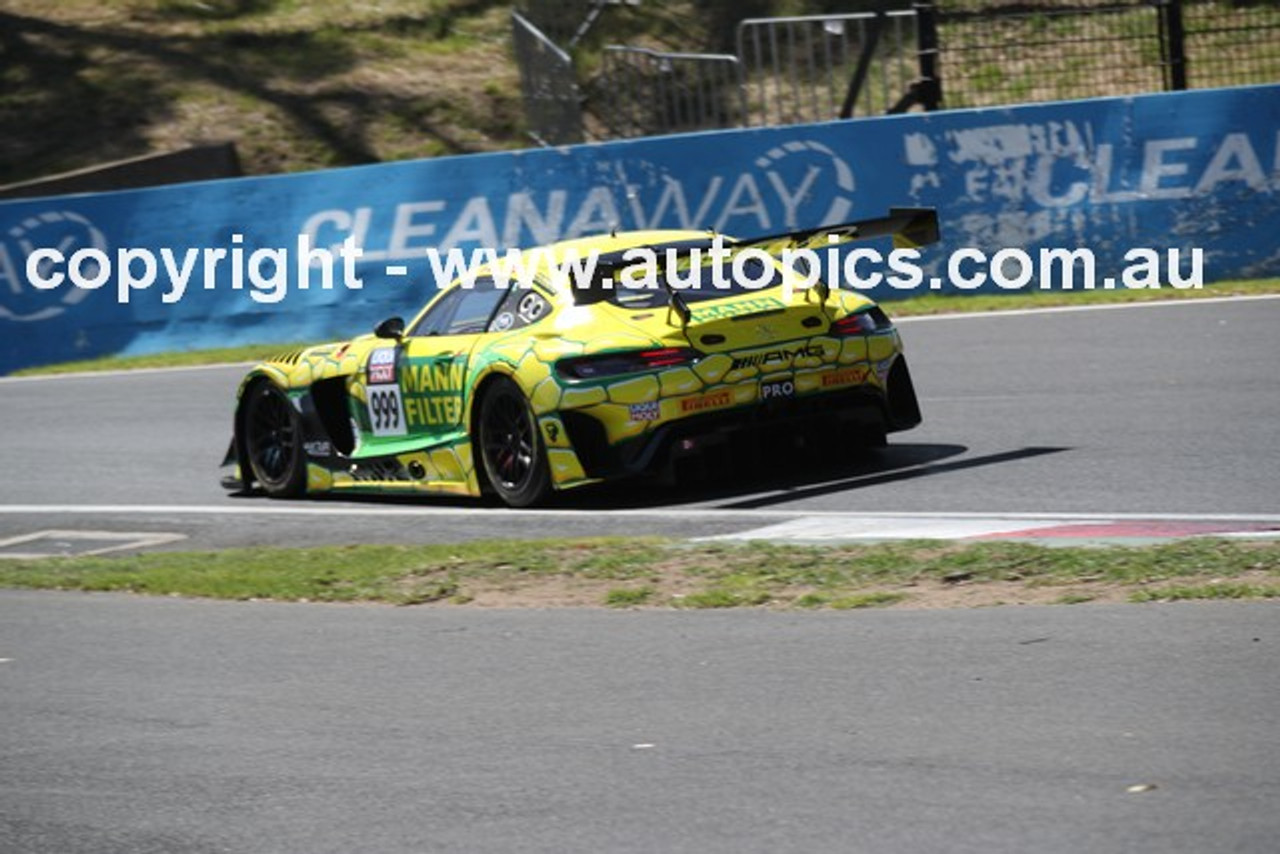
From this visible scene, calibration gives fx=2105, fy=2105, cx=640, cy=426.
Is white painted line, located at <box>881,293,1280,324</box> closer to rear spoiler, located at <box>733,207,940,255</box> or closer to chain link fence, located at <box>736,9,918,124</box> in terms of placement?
chain link fence, located at <box>736,9,918,124</box>

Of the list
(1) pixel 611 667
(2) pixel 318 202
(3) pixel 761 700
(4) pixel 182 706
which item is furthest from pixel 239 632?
(2) pixel 318 202

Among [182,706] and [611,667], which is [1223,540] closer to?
[611,667]

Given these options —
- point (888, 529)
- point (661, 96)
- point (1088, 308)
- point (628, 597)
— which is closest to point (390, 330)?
point (888, 529)

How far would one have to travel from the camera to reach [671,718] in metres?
6.21

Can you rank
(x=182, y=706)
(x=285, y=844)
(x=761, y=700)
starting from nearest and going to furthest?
(x=285, y=844)
(x=761, y=700)
(x=182, y=706)

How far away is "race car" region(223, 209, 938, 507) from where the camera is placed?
34.4 feet

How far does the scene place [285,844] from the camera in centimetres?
529

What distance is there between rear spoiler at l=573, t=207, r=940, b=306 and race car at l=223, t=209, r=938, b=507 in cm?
1

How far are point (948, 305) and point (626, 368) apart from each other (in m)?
8.89

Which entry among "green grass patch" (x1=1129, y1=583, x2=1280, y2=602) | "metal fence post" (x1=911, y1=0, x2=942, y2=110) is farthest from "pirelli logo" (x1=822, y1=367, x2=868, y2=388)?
"metal fence post" (x1=911, y1=0, x2=942, y2=110)

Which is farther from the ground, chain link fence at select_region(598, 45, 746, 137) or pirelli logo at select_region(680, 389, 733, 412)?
chain link fence at select_region(598, 45, 746, 137)

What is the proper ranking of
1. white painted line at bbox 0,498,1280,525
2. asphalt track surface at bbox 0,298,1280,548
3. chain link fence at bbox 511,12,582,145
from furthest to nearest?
chain link fence at bbox 511,12,582,145 < asphalt track surface at bbox 0,298,1280,548 < white painted line at bbox 0,498,1280,525

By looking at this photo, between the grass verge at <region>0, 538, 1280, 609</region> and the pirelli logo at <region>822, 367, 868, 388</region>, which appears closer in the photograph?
the grass verge at <region>0, 538, 1280, 609</region>

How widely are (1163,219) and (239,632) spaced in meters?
12.3
